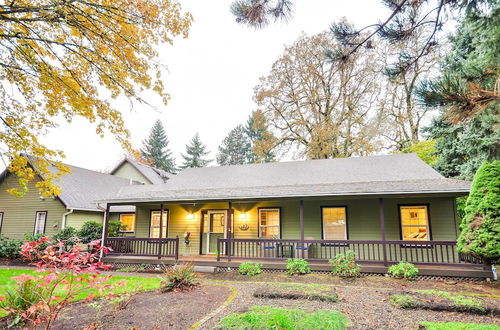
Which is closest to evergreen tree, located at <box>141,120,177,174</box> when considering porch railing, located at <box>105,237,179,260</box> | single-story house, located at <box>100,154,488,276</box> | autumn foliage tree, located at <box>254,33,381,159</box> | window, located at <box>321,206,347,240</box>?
autumn foliage tree, located at <box>254,33,381,159</box>

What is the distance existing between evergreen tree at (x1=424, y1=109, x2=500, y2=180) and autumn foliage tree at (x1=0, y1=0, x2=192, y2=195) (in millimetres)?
10294

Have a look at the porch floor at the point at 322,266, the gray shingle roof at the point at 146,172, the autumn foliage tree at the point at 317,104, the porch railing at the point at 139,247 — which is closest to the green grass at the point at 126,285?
the porch floor at the point at 322,266

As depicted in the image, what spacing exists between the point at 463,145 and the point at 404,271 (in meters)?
8.53

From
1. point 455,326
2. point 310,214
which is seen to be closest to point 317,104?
point 310,214

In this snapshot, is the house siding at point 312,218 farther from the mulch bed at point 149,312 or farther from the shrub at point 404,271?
the mulch bed at point 149,312

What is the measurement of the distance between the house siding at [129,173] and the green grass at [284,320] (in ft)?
62.7

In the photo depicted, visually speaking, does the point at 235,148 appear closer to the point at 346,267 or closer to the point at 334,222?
the point at 334,222

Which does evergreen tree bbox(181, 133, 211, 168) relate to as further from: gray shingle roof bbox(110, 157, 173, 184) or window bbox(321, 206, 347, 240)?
window bbox(321, 206, 347, 240)

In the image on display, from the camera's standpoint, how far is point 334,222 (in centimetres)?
1102

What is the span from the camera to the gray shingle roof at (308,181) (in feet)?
30.7

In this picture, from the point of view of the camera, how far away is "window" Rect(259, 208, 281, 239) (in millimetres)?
11719

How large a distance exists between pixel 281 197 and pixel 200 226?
4.68m

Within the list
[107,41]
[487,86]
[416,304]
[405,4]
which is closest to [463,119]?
[487,86]

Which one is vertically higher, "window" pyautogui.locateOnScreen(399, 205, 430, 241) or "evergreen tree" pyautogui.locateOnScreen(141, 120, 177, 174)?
"evergreen tree" pyautogui.locateOnScreen(141, 120, 177, 174)
